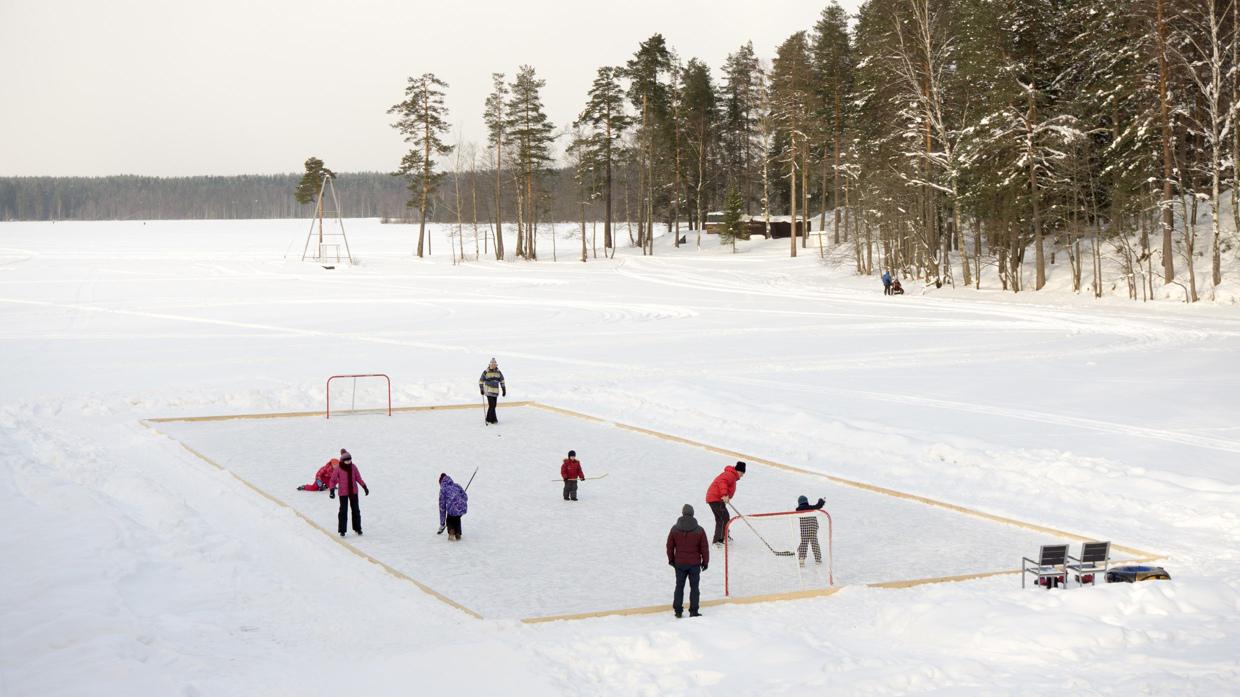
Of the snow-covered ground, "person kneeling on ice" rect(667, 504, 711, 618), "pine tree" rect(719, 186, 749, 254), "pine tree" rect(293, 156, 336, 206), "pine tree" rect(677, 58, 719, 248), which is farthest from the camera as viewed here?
"pine tree" rect(293, 156, 336, 206)

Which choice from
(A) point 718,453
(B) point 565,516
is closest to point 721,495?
(B) point 565,516

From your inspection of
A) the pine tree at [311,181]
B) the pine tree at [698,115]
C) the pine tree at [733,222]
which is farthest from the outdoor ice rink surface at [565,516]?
the pine tree at [311,181]

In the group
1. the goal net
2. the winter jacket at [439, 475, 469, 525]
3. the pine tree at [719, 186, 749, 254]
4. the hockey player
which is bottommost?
the goal net

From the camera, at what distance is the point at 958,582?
38.9ft

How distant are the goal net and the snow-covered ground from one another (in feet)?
2.11

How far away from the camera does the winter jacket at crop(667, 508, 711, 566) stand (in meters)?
10.9

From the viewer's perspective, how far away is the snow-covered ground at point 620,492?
367 inches

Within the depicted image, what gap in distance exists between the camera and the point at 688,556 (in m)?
10.9

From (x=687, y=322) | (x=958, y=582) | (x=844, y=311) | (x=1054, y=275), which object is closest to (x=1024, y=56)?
(x=1054, y=275)

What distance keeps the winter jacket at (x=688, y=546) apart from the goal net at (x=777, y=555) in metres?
0.80

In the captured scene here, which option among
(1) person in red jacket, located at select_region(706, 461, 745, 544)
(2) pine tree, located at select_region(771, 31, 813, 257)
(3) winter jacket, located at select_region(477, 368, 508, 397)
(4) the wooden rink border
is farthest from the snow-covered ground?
(2) pine tree, located at select_region(771, 31, 813, 257)

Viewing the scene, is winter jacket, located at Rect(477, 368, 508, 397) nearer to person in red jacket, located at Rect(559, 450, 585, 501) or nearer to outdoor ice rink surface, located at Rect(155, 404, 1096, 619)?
outdoor ice rink surface, located at Rect(155, 404, 1096, 619)

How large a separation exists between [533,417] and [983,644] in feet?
49.4

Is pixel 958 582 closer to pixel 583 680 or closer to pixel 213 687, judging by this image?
pixel 583 680
